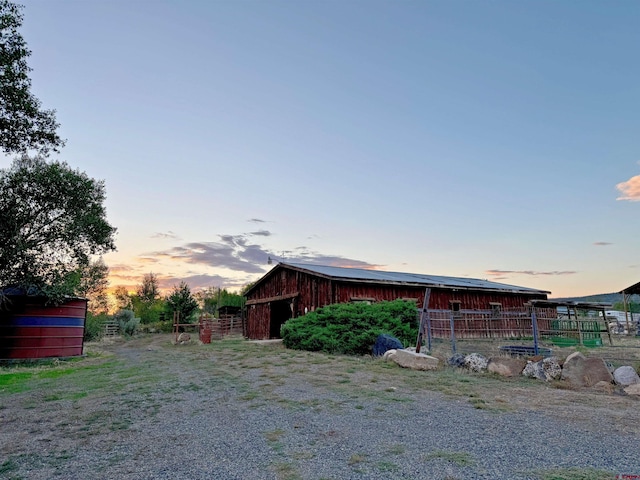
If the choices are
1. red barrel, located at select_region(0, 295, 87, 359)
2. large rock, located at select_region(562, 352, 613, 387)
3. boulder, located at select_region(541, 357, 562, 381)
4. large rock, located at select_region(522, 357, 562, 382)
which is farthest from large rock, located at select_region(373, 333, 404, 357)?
red barrel, located at select_region(0, 295, 87, 359)

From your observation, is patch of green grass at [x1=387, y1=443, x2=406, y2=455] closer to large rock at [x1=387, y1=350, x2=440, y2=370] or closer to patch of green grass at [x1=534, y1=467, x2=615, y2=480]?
patch of green grass at [x1=534, y1=467, x2=615, y2=480]

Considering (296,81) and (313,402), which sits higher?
(296,81)

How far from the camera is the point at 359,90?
17.4m

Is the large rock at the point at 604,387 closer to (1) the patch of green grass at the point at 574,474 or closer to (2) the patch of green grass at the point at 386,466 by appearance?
(1) the patch of green grass at the point at 574,474

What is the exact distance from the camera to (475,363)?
11.4 meters

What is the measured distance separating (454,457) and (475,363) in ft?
24.8

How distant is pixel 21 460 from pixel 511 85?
18.4 metres

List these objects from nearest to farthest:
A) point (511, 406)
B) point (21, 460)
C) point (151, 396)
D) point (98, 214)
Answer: point (21, 460), point (511, 406), point (151, 396), point (98, 214)

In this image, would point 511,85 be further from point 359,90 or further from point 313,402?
point 313,402

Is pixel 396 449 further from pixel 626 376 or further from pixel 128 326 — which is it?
pixel 128 326

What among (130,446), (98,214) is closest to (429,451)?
(130,446)

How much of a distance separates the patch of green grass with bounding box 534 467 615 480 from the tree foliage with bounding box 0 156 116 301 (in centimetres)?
1856

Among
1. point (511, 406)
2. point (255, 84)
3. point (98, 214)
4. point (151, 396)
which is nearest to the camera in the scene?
point (511, 406)

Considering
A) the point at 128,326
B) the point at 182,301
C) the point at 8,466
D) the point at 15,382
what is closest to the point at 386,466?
the point at 8,466
